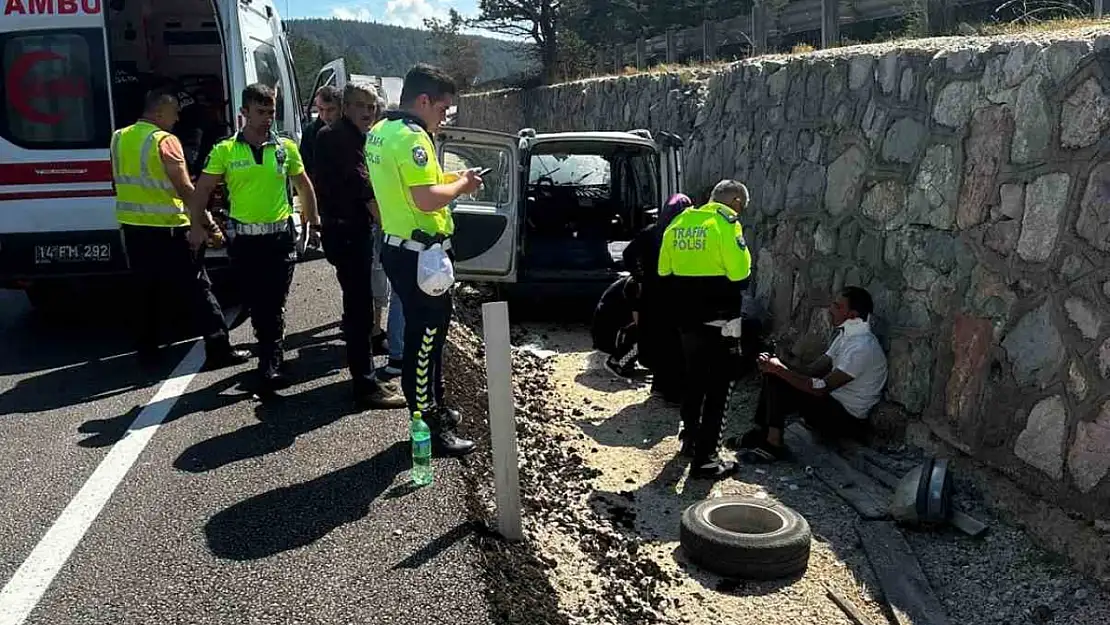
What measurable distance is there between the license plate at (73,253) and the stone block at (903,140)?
5687 mm

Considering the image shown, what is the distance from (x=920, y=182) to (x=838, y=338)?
1100mm

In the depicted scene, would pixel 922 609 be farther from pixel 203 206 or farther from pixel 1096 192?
pixel 203 206

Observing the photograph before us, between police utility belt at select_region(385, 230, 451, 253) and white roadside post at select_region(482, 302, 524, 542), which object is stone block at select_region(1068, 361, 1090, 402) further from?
police utility belt at select_region(385, 230, 451, 253)

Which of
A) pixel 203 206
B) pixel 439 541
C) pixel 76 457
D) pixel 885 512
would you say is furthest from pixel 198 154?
pixel 885 512

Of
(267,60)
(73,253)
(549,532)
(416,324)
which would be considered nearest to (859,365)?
(549,532)

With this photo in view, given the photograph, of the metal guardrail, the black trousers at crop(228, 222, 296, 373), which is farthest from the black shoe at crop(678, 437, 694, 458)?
the metal guardrail

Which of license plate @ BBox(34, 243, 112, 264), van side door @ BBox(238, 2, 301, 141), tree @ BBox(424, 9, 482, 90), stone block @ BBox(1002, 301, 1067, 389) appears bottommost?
stone block @ BBox(1002, 301, 1067, 389)

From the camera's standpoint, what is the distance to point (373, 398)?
5465mm

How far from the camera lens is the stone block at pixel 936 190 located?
5.56 metres

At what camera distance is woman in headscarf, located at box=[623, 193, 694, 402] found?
22.8 ft

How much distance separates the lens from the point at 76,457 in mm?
4812

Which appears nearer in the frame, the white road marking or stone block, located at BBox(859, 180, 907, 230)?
the white road marking

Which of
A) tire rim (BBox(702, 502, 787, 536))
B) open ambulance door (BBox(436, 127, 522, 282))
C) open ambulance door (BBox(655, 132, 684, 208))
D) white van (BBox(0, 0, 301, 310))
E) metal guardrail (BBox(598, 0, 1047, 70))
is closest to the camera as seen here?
tire rim (BBox(702, 502, 787, 536))

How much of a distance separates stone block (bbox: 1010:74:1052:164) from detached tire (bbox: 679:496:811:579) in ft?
7.32
